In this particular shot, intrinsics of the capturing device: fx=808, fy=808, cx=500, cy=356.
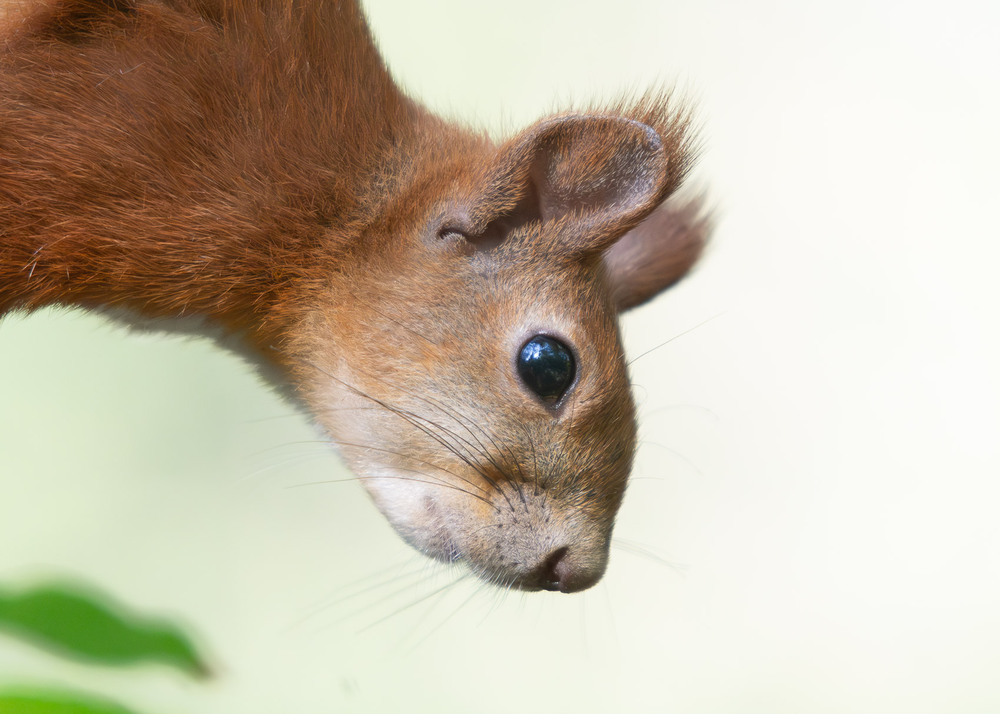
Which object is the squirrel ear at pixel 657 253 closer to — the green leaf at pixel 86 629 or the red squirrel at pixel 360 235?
the red squirrel at pixel 360 235

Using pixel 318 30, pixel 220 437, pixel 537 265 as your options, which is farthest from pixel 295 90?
pixel 220 437

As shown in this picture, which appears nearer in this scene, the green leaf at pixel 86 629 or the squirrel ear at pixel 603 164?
the squirrel ear at pixel 603 164

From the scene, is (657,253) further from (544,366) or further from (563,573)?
(563,573)

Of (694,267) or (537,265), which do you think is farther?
(694,267)

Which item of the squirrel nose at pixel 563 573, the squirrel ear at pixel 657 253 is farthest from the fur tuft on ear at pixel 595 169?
the squirrel nose at pixel 563 573

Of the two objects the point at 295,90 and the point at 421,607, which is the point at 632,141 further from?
the point at 421,607

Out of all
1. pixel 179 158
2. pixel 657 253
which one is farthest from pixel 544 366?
pixel 179 158

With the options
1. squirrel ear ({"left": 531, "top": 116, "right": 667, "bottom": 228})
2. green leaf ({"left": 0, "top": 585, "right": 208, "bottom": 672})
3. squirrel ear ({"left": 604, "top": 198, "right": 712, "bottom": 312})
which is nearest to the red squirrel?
squirrel ear ({"left": 531, "top": 116, "right": 667, "bottom": 228})
